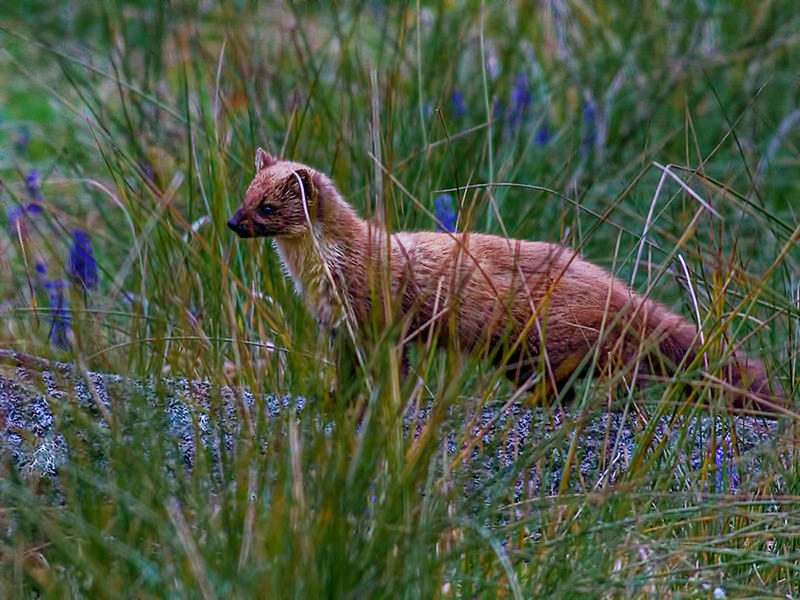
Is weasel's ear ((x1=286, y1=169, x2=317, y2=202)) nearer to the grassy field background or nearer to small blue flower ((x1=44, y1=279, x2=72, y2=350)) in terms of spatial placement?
the grassy field background

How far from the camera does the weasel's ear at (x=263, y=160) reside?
4.02m

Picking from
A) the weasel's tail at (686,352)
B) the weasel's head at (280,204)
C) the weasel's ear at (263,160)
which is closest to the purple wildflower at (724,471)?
the weasel's tail at (686,352)

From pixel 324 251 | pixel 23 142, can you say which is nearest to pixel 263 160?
pixel 324 251

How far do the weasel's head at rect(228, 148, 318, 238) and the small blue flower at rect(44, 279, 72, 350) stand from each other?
22.5 inches

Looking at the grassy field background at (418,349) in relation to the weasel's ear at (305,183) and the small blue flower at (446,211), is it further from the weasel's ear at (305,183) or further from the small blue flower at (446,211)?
the weasel's ear at (305,183)

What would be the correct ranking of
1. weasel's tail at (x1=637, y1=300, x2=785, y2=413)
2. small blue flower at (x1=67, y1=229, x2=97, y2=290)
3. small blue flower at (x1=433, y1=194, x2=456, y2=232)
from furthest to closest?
small blue flower at (x1=433, y1=194, x2=456, y2=232) → small blue flower at (x1=67, y1=229, x2=97, y2=290) → weasel's tail at (x1=637, y1=300, x2=785, y2=413)

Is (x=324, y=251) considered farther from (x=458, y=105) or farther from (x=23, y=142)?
(x=23, y=142)

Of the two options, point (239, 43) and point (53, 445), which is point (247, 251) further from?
point (53, 445)

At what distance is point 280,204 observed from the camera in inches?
153

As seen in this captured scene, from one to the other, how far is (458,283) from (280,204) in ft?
2.17

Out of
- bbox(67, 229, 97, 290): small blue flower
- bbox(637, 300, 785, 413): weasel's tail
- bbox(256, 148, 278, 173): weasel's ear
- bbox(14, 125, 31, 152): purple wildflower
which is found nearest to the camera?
bbox(637, 300, 785, 413): weasel's tail

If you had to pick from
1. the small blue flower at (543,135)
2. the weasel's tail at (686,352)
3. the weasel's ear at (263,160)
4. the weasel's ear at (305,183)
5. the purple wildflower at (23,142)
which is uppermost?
the weasel's ear at (263,160)

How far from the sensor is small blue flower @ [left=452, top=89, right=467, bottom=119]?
555 cm

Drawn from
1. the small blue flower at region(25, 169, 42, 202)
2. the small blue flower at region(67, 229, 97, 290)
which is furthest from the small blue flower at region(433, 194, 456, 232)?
the small blue flower at region(25, 169, 42, 202)
